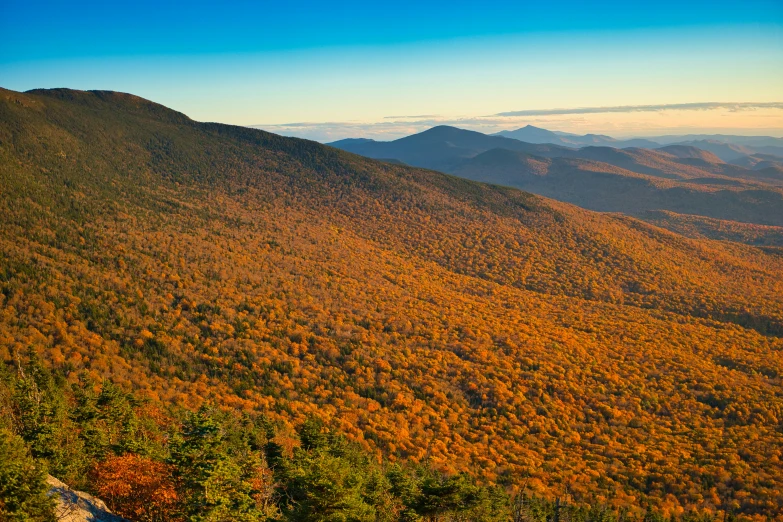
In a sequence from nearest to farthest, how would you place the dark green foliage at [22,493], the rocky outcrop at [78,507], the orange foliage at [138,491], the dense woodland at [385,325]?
the dark green foliage at [22,493] → the rocky outcrop at [78,507] → the orange foliage at [138,491] → the dense woodland at [385,325]

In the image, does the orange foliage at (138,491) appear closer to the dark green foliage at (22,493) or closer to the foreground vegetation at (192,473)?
the foreground vegetation at (192,473)

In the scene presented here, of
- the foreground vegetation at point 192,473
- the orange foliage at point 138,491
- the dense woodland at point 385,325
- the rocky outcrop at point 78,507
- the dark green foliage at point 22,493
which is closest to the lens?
the dark green foliage at point 22,493

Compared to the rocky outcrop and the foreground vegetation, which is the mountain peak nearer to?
the foreground vegetation

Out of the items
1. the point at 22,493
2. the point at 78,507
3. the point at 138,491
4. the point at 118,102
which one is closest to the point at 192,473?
the point at 78,507

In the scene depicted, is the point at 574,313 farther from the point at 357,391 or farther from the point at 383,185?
the point at 383,185

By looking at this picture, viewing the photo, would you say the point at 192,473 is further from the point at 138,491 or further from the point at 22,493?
the point at 138,491

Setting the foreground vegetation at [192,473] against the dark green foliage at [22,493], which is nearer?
the dark green foliage at [22,493]

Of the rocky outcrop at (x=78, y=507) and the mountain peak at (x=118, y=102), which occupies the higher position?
the mountain peak at (x=118, y=102)

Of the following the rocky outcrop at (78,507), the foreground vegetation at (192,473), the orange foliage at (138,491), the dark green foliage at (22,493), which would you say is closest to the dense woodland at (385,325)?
the foreground vegetation at (192,473)

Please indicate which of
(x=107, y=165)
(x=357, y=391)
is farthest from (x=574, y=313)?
(x=107, y=165)

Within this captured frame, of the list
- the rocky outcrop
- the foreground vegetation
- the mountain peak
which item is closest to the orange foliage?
the foreground vegetation
